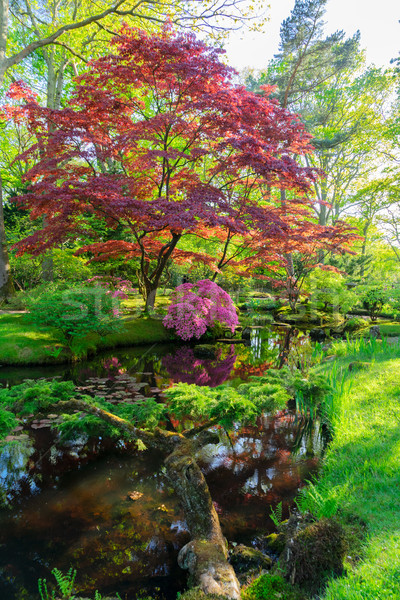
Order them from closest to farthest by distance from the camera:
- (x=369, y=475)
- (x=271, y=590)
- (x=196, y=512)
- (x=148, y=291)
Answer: (x=271, y=590)
(x=196, y=512)
(x=369, y=475)
(x=148, y=291)


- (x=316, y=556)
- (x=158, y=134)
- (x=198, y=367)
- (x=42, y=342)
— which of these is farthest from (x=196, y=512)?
(x=158, y=134)

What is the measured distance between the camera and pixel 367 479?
2363 millimetres

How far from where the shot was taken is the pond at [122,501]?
79.1 inches

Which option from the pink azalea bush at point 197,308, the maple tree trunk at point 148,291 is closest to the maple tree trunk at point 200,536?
the pink azalea bush at point 197,308

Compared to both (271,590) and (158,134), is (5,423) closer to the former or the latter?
(271,590)

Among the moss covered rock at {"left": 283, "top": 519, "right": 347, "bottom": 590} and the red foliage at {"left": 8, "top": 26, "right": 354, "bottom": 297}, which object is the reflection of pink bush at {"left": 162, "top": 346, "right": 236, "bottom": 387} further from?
the moss covered rock at {"left": 283, "top": 519, "right": 347, "bottom": 590}

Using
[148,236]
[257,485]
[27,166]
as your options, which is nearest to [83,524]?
[257,485]

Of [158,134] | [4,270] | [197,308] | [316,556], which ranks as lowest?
[316,556]

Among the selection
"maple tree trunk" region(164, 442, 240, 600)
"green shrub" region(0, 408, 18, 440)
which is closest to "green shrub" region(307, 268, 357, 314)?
"maple tree trunk" region(164, 442, 240, 600)

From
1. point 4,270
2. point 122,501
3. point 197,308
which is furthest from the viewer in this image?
point 4,270

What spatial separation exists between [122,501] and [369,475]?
196 centimetres

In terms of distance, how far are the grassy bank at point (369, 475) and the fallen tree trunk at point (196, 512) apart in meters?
0.60

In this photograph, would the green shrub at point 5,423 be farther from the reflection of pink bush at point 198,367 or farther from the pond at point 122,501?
the reflection of pink bush at point 198,367

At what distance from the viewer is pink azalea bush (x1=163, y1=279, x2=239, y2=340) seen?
8.11m
